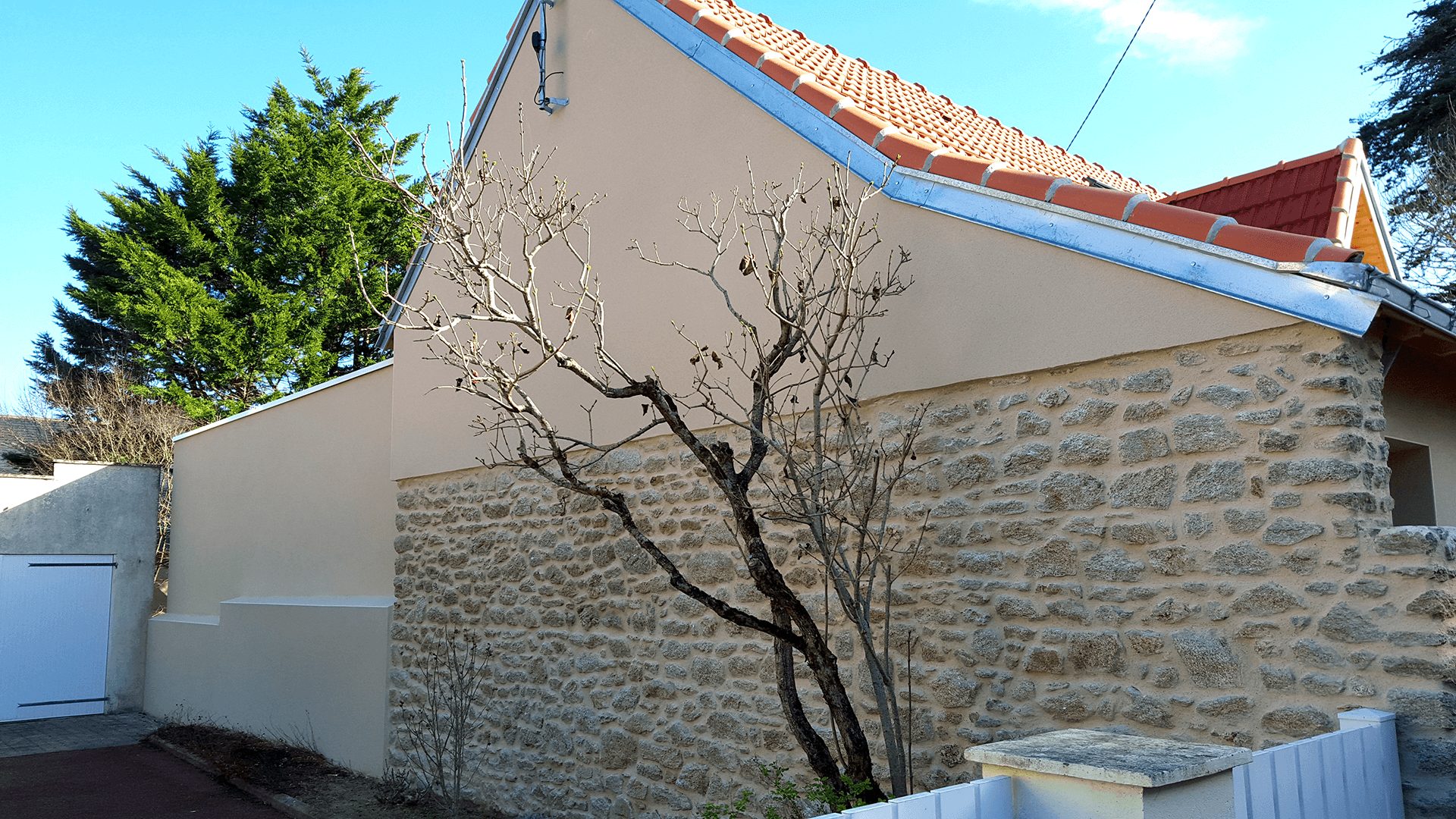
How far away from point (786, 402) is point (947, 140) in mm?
2061

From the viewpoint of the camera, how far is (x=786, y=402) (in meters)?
5.55

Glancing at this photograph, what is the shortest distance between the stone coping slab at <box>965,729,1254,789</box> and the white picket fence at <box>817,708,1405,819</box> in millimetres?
69

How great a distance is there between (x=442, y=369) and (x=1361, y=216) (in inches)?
261

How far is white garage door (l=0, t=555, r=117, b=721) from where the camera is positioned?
12.4m

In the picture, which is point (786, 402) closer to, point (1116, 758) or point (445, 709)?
point (1116, 758)

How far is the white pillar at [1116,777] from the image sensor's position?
6.77 ft

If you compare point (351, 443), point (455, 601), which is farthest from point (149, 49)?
point (455, 601)

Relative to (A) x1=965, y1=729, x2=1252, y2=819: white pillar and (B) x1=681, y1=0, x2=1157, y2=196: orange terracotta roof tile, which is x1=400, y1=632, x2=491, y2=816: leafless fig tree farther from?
(A) x1=965, y1=729, x2=1252, y2=819: white pillar

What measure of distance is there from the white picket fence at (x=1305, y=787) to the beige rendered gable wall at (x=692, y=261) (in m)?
1.49

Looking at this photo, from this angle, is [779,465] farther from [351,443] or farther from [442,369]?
[351,443]

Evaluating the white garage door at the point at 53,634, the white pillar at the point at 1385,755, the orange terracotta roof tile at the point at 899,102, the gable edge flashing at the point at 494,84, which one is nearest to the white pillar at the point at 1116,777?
the white pillar at the point at 1385,755

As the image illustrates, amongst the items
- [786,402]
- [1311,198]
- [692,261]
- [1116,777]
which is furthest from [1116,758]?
[692,261]

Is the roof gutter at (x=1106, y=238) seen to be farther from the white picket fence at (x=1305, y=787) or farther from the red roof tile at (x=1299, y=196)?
the white picket fence at (x=1305, y=787)

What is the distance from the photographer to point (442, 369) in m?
8.55
